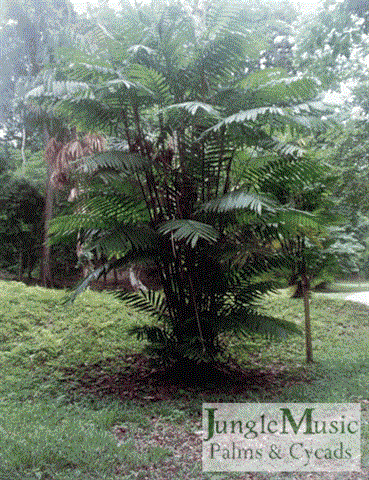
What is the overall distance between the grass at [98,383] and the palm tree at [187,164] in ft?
2.61

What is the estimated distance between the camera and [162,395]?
465 centimetres

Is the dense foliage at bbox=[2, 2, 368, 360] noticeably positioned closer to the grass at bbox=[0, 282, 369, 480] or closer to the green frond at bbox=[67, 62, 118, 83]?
the green frond at bbox=[67, 62, 118, 83]

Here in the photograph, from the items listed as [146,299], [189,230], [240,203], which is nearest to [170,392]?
[146,299]

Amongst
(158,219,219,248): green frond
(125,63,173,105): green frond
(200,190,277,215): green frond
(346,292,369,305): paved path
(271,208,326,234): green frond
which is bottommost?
(346,292,369,305): paved path

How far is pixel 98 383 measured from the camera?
5152 mm

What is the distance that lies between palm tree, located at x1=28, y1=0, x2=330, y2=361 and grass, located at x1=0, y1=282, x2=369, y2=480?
795 millimetres

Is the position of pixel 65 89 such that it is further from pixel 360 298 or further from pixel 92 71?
pixel 360 298

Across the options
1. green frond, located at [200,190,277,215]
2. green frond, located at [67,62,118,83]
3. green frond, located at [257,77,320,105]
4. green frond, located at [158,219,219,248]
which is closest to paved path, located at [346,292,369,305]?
green frond, located at [257,77,320,105]

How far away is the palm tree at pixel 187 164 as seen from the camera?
4.56 meters

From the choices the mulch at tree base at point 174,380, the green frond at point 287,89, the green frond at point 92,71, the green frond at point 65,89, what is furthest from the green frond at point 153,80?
the mulch at tree base at point 174,380

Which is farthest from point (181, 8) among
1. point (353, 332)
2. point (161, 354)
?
point (353, 332)

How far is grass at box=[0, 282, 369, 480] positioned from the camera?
9.52 ft

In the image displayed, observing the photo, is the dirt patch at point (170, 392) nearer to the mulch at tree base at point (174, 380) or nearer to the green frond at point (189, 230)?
the mulch at tree base at point (174, 380)

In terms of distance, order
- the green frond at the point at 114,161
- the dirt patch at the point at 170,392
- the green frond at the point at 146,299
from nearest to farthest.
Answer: the dirt patch at the point at 170,392 < the green frond at the point at 114,161 < the green frond at the point at 146,299
